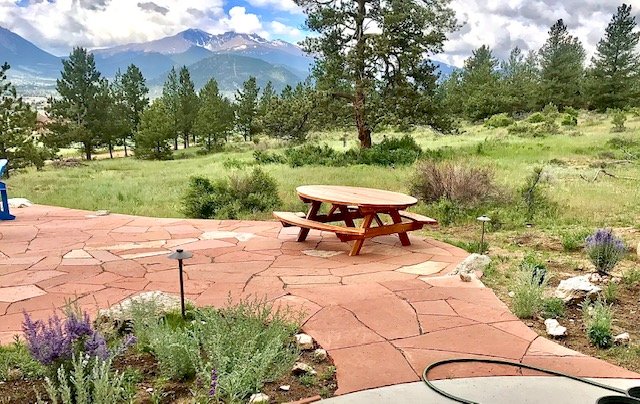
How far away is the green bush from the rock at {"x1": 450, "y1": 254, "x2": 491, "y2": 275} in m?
3.71

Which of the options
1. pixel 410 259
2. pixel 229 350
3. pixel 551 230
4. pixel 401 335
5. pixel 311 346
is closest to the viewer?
pixel 229 350

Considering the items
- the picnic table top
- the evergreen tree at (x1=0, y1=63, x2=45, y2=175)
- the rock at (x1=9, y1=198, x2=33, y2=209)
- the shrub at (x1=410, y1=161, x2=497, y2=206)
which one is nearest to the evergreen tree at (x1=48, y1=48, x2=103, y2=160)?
the evergreen tree at (x1=0, y1=63, x2=45, y2=175)

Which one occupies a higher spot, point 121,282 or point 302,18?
point 302,18

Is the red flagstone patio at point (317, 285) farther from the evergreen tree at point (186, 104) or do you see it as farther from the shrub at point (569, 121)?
the evergreen tree at point (186, 104)

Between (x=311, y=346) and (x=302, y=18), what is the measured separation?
14.0 metres

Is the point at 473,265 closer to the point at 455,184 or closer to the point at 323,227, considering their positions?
the point at 323,227

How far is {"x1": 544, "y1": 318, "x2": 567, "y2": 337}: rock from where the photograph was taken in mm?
2883

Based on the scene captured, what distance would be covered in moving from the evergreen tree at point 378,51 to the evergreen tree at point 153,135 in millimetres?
9406

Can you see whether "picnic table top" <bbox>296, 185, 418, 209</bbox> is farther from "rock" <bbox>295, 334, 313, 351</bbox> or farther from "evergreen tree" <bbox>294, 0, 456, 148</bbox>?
"evergreen tree" <bbox>294, 0, 456, 148</bbox>

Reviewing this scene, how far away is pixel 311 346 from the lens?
8.80 feet

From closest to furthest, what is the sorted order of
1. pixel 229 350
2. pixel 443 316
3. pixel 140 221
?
1. pixel 229 350
2. pixel 443 316
3. pixel 140 221

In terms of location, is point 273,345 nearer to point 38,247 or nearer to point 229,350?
point 229,350

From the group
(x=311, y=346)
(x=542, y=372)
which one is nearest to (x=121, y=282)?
(x=311, y=346)

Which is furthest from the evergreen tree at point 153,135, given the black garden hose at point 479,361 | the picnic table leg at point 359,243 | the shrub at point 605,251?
the black garden hose at point 479,361
